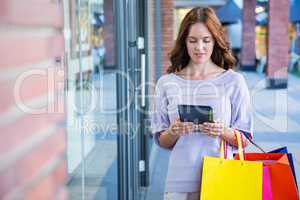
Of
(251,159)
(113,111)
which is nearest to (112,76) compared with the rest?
(113,111)

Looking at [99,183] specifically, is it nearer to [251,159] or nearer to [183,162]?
[183,162]

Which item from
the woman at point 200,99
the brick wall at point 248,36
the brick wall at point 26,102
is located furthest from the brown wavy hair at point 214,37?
the brick wall at point 248,36

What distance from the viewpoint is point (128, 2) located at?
3.07m

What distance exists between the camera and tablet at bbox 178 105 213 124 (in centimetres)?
151

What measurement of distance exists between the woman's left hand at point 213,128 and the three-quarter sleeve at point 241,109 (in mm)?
105

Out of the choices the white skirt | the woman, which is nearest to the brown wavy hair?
the woman

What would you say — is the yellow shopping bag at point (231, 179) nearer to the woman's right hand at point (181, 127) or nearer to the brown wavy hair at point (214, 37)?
the woman's right hand at point (181, 127)

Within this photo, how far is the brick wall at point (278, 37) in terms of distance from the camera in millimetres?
10758

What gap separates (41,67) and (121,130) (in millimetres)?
2112

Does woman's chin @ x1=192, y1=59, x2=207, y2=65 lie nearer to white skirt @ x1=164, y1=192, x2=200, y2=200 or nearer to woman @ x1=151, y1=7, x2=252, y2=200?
woman @ x1=151, y1=7, x2=252, y2=200

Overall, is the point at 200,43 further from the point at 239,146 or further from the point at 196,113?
the point at 239,146

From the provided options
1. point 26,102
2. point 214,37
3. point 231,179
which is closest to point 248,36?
point 214,37

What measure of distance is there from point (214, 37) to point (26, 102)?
3.65 ft

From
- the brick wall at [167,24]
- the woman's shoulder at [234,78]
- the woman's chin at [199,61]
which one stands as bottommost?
the woman's shoulder at [234,78]
